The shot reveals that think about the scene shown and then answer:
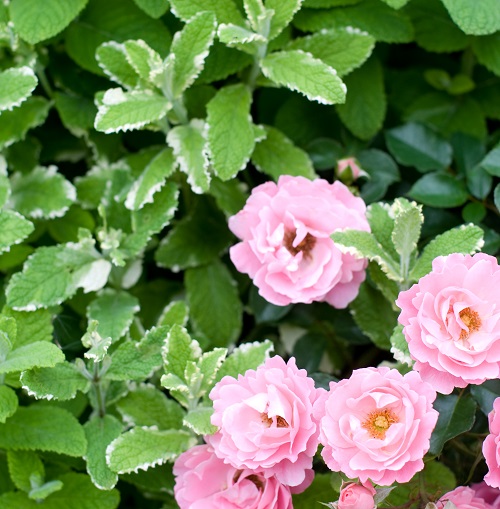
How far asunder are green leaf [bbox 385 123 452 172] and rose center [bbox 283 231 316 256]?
0.25m

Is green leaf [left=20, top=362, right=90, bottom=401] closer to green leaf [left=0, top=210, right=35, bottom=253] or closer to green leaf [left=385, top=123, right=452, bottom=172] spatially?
green leaf [left=0, top=210, right=35, bottom=253]

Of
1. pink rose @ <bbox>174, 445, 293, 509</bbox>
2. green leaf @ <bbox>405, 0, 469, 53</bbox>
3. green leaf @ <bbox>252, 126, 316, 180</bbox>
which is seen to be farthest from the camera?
green leaf @ <bbox>405, 0, 469, 53</bbox>

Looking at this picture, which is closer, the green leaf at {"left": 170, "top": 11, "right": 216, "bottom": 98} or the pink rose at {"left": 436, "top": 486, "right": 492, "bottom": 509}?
the pink rose at {"left": 436, "top": 486, "right": 492, "bottom": 509}

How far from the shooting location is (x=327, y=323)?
4.00 feet

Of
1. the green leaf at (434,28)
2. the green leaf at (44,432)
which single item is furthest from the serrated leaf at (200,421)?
the green leaf at (434,28)

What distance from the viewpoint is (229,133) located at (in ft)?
3.45

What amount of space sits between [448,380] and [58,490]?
49cm

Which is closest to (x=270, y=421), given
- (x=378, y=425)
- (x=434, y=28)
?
(x=378, y=425)

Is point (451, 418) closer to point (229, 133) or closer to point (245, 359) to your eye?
point (245, 359)

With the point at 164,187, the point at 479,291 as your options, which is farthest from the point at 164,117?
the point at 479,291

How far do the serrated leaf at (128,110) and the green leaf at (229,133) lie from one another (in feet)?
0.21

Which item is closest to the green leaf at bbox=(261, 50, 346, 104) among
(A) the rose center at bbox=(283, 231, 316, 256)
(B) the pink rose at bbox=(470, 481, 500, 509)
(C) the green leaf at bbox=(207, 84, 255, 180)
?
(C) the green leaf at bbox=(207, 84, 255, 180)

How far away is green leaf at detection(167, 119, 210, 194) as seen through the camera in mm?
1023

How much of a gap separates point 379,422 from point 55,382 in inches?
14.5
